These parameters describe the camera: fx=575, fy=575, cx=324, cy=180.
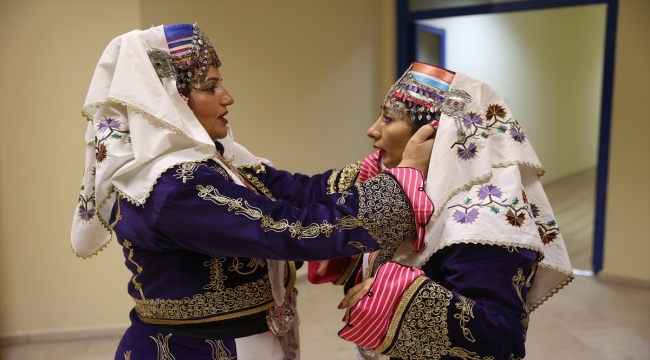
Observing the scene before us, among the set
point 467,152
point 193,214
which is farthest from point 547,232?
point 193,214

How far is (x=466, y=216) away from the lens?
135 centimetres

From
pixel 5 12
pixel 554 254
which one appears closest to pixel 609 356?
pixel 554 254

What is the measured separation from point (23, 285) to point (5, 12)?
4.96 feet

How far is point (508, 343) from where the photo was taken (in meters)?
1.29

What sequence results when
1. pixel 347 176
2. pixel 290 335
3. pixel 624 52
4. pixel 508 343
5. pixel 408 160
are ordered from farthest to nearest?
pixel 624 52
pixel 347 176
pixel 290 335
pixel 408 160
pixel 508 343

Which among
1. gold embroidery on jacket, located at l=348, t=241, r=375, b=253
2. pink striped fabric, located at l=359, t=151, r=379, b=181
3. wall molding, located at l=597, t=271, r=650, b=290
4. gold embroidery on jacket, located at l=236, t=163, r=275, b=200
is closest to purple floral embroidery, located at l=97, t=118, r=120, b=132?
gold embroidery on jacket, located at l=236, t=163, r=275, b=200

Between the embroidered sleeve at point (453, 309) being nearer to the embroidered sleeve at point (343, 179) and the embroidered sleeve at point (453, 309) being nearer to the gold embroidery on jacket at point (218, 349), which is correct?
the gold embroidery on jacket at point (218, 349)

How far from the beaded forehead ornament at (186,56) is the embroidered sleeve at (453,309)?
715mm

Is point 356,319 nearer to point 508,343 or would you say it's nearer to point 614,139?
point 508,343

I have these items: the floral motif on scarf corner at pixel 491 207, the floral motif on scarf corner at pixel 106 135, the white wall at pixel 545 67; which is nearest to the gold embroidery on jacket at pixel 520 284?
the floral motif on scarf corner at pixel 491 207

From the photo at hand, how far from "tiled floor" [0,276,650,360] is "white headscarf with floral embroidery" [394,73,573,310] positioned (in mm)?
1827

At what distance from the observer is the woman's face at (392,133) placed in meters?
1.56

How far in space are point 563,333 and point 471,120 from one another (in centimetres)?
237

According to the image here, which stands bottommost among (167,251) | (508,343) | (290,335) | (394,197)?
(290,335)
